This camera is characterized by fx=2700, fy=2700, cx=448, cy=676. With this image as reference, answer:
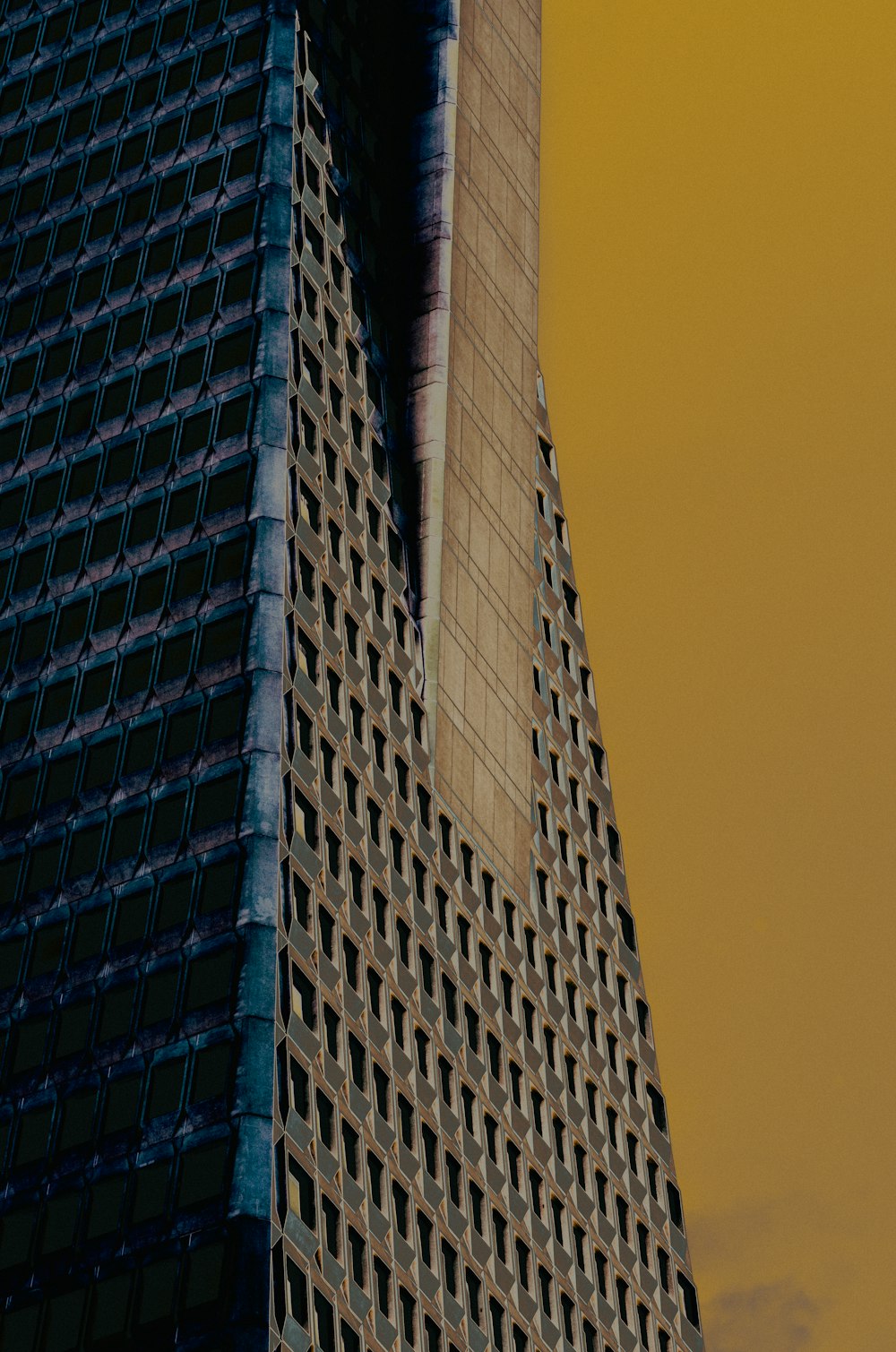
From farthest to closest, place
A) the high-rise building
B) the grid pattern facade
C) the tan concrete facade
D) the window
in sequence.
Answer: the window → the tan concrete facade → the grid pattern facade → the high-rise building

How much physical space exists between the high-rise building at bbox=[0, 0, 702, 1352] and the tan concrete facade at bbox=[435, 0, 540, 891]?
328mm

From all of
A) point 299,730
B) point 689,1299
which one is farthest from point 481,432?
point 689,1299

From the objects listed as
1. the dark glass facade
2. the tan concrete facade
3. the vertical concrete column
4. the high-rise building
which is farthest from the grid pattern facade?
the tan concrete facade

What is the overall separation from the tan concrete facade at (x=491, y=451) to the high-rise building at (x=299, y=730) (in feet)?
1.07

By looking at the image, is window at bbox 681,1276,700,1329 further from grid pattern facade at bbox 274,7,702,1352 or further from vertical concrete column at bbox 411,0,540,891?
vertical concrete column at bbox 411,0,540,891

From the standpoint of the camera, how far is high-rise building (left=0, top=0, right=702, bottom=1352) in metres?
92.1

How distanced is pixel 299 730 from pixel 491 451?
28409 mm

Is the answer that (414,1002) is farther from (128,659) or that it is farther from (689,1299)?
(689,1299)

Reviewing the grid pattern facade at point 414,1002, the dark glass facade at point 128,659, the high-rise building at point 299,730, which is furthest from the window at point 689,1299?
the dark glass facade at point 128,659

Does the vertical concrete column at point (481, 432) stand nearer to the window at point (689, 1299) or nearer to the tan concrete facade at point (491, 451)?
the tan concrete facade at point (491, 451)

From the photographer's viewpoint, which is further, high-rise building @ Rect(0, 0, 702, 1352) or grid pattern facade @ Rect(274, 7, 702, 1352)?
grid pattern facade @ Rect(274, 7, 702, 1352)

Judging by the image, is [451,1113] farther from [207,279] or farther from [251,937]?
[207,279]

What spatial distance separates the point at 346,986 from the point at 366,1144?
6.15m

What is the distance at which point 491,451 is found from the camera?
12612 cm
